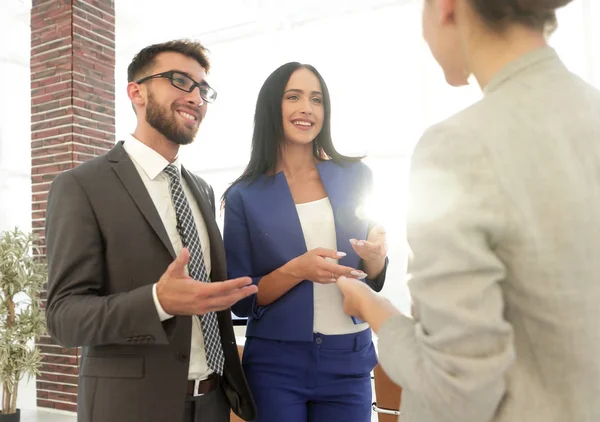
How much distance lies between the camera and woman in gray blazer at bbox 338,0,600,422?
70cm

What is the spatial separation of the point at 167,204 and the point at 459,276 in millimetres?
1345

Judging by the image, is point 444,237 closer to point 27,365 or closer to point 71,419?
point 27,365

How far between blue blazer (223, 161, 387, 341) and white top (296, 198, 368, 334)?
35 millimetres

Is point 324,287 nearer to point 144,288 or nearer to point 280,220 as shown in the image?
point 280,220

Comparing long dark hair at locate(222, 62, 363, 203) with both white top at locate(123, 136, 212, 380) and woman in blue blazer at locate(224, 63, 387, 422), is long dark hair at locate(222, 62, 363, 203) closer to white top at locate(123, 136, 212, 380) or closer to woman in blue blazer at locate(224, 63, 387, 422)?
woman in blue blazer at locate(224, 63, 387, 422)

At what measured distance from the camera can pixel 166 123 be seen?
200 cm

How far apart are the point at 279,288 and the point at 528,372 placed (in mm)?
1216

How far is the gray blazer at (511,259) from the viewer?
0.70 m

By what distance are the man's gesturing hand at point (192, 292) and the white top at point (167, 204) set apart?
0.40 meters

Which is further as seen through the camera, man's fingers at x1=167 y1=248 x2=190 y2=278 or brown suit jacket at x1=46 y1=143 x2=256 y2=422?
brown suit jacket at x1=46 y1=143 x2=256 y2=422

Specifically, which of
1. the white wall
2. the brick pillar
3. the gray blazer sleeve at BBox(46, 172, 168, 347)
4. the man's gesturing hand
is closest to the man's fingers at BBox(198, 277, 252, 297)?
the man's gesturing hand

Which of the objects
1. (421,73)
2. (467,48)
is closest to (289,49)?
(421,73)

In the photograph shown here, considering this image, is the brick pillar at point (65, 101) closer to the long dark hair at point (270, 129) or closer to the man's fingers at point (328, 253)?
the long dark hair at point (270, 129)

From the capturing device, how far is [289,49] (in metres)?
7.12
